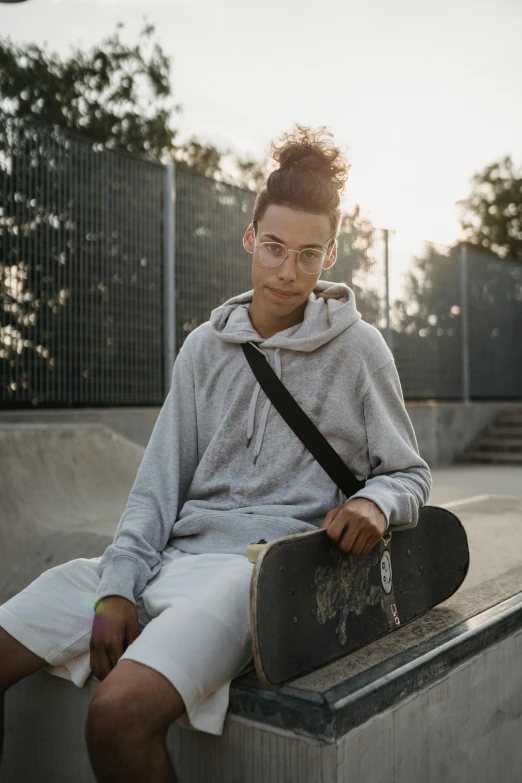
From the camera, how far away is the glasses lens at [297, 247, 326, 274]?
84.0 inches

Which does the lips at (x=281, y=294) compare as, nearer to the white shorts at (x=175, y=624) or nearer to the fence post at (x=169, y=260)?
the white shorts at (x=175, y=624)

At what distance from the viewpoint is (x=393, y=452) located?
2.08 metres

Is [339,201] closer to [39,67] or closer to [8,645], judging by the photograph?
[8,645]

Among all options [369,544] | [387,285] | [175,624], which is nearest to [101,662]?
[175,624]

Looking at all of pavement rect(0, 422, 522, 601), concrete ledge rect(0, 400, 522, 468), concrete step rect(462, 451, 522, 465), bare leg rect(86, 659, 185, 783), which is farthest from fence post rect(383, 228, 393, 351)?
bare leg rect(86, 659, 185, 783)

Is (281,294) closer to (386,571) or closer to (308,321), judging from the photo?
(308,321)

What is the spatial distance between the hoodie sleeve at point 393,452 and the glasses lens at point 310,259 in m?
0.35

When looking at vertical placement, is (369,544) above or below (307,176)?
below

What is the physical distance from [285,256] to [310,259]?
0.25 ft

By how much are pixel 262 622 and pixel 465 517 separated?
307 cm

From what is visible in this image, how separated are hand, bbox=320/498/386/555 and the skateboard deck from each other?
0.04 metres

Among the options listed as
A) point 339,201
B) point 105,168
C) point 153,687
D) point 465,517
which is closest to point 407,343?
point 105,168

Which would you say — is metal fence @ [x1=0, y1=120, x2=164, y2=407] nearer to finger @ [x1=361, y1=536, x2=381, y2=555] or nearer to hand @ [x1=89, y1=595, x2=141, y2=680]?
hand @ [x1=89, y1=595, x2=141, y2=680]

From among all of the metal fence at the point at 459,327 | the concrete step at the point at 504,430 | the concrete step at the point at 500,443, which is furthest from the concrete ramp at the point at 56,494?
the concrete step at the point at 504,430
